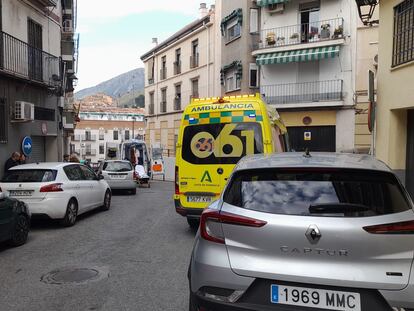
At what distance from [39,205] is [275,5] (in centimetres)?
1842

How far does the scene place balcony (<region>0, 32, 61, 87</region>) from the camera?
554 inches

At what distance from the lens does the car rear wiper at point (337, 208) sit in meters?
3.11

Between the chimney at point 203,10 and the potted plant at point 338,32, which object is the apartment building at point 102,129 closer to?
the chimney at point 203,10

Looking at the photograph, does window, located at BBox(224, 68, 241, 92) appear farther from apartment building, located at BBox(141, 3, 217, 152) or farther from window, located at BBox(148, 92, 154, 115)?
window, located at BBox(148, 92, 154, 115)

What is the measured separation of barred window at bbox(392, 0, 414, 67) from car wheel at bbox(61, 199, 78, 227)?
8618 mm

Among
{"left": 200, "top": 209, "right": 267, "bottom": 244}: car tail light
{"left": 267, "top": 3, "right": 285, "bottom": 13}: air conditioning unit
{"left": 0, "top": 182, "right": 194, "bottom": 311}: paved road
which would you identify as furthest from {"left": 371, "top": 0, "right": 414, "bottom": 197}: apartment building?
{"left": 267, "top": 3, "right": 285, "bottom": 13}: air conditioning unit

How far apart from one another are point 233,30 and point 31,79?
13958 millimetres

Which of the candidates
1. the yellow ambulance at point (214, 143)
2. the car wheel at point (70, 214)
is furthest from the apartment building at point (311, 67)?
the car wheel at point (70, 214)

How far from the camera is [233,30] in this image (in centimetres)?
2584

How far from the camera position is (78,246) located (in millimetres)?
7820

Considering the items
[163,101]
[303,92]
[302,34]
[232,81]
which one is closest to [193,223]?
[303,92]

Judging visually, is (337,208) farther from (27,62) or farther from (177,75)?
(177,75)

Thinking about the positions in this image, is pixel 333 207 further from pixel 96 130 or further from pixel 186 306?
pixel 96 130

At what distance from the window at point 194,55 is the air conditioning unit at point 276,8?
28.7 feet
